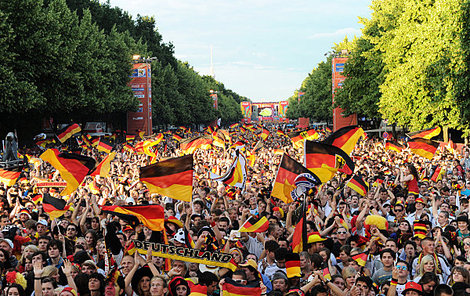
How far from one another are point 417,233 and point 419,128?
90.8 ft

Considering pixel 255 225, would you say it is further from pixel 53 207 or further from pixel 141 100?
pixel 141 100

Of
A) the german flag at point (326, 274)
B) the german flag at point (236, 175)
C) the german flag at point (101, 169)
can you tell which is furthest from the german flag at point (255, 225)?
the german flag at point (101, 169)

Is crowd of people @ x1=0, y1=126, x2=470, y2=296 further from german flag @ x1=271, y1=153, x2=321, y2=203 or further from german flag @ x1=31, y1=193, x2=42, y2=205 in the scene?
german flag @ x1=31, y1=193, x2=42, y2=205

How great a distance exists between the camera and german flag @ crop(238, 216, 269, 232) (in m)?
9.10

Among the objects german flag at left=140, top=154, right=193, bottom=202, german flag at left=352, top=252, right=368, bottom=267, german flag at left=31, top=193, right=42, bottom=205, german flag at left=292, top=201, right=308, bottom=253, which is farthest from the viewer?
german flag at left=31, top=193, right=42, bottom=205

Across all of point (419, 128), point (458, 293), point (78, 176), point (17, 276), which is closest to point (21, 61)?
point (78, 176)

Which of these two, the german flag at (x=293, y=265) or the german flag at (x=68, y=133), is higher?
the german flag at (x=68, y=133)

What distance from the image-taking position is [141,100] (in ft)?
188

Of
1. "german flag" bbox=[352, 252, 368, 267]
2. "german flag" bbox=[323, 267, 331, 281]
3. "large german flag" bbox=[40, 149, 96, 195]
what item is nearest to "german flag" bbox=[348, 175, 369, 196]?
"german flag" bbox=[352, 252, 368, 267]

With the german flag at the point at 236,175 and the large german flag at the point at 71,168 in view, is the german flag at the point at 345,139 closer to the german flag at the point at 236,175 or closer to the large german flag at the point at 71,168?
the german flag at the point at 236,175

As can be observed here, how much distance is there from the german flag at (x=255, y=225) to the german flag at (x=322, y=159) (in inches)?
94.4

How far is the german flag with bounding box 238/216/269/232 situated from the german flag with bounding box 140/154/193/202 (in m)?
1.34

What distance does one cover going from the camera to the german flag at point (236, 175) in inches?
551

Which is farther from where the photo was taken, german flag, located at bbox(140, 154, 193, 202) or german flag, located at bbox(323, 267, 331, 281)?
german flag, located at bbox(140, 154, 193, 202)
